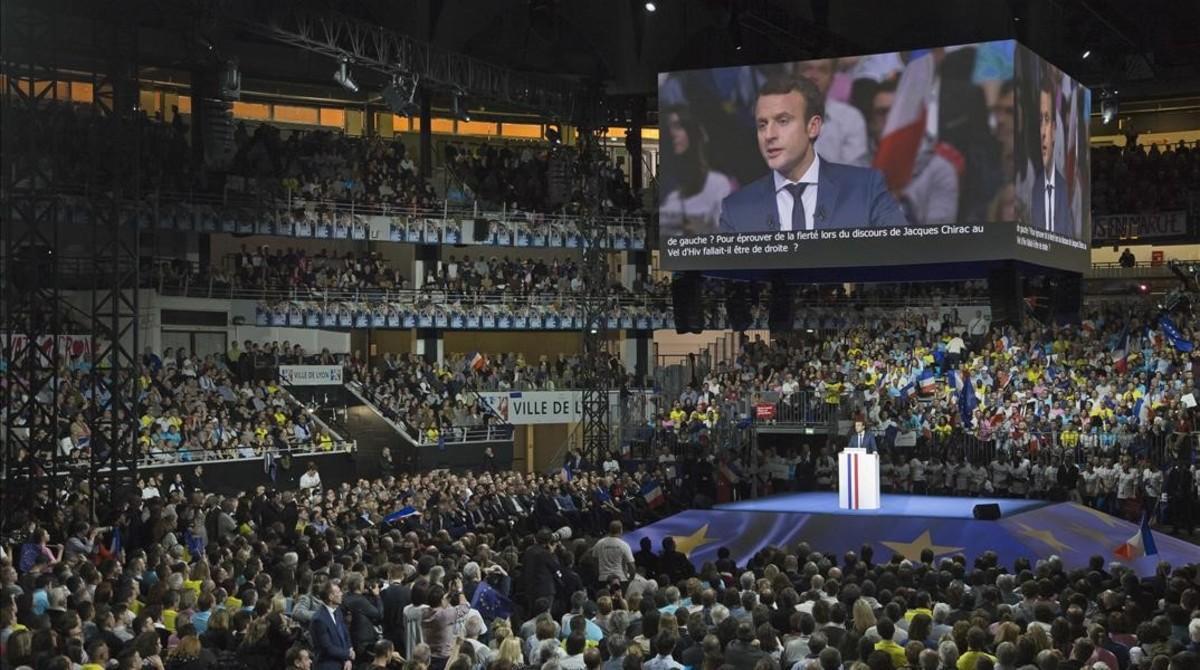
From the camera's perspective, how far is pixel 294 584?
1430cm

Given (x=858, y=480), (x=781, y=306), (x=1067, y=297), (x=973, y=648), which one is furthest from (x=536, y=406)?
(x=973, y=648)

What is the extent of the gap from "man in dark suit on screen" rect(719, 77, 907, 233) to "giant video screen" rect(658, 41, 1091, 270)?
0.07ft

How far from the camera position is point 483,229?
44094mm

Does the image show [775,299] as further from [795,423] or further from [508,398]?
[508,398]

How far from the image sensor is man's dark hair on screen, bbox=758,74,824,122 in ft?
80.5

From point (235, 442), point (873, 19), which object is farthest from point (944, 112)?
point (873, 19)

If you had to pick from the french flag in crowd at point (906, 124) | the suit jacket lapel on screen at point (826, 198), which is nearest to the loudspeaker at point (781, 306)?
the suit jacket lapel on screen at point (826, 198)

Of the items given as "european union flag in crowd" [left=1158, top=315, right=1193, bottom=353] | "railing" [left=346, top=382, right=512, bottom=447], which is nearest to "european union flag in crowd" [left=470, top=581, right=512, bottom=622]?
"railing" [left=346, top=382, right=512, bottom=447]

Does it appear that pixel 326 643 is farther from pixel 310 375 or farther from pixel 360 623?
pixel 310 375

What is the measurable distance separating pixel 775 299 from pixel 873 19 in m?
17.7

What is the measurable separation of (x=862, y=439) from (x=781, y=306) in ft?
16.9

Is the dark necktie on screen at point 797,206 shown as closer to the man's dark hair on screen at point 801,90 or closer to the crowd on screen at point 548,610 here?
the man's dark hair on screen at point 801,90

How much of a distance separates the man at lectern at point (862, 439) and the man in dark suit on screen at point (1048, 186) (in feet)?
24.6

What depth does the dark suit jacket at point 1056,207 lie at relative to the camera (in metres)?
23.6
